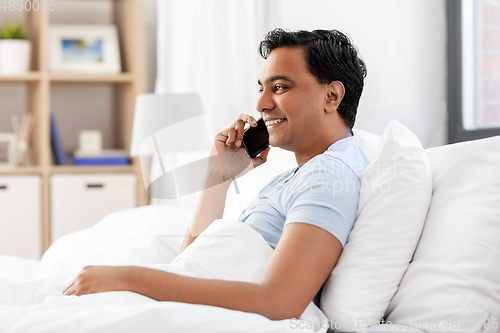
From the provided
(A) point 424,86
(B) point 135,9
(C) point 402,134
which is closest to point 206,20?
(B) point 135,9

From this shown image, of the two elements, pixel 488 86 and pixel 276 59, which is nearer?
pixel 276 59

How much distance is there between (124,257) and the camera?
4.31ft

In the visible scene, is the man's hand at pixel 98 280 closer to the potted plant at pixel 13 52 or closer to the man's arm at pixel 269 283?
the man's arm at pixel 269 283

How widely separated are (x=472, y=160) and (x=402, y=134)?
0.45 ft

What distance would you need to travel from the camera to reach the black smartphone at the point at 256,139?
53.2 inches

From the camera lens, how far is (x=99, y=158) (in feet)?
9.40

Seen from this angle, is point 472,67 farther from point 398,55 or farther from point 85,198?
point 85,198

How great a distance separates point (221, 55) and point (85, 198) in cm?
100

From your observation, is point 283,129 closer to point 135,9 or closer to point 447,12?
point 447,12

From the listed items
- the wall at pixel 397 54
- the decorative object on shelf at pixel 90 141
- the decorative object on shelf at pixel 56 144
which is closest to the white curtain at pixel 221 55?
the wall at pixel 397 54

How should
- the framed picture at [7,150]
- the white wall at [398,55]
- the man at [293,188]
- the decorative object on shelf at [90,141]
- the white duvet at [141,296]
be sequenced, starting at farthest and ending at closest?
the decorative object on shelf at [90,141] → the framed picture at [7,150] → the white wall at [398,55] → the man at [293,188] → the white duvet at [141,296]

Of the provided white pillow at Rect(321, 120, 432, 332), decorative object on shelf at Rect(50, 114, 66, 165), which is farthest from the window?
decorative object on shelf at Rect(50, 114, 66, 165)

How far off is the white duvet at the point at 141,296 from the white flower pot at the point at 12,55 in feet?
5.22

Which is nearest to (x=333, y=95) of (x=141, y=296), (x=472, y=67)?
(x=141, y=296)
